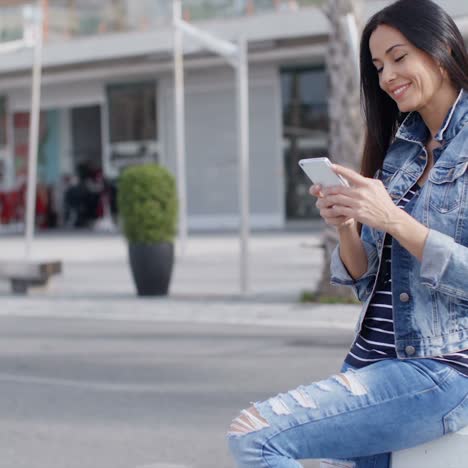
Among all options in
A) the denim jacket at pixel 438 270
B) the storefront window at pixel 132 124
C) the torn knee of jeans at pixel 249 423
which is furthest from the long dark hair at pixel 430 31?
the storefront window at pixel 132 124

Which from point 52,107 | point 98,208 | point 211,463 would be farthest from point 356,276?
point 52,107

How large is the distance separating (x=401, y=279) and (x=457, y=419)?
34 centimetres

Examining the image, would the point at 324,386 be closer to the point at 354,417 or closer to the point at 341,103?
the point at 354,417

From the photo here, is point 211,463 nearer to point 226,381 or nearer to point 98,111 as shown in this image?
point 226,381

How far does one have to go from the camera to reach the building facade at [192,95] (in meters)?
23.8

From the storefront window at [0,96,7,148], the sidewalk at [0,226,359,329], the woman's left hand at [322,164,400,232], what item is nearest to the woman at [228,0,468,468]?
the woman's left hand at [322,164,400,232]

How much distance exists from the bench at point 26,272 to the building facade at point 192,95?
36.2ft

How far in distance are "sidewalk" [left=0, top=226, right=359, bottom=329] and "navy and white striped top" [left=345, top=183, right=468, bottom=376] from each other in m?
6.99

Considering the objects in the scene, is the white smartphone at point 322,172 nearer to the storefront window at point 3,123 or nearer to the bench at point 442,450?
the bench at point 442,450

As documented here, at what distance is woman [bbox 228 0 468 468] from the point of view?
6.65ft

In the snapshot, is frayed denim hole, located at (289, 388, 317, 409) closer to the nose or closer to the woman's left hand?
the woman's left hand

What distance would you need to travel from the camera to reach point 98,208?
93.5 feet

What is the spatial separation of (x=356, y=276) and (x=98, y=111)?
27.9 metres

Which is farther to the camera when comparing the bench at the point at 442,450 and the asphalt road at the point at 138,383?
the asphalt road at the point at 138,383
